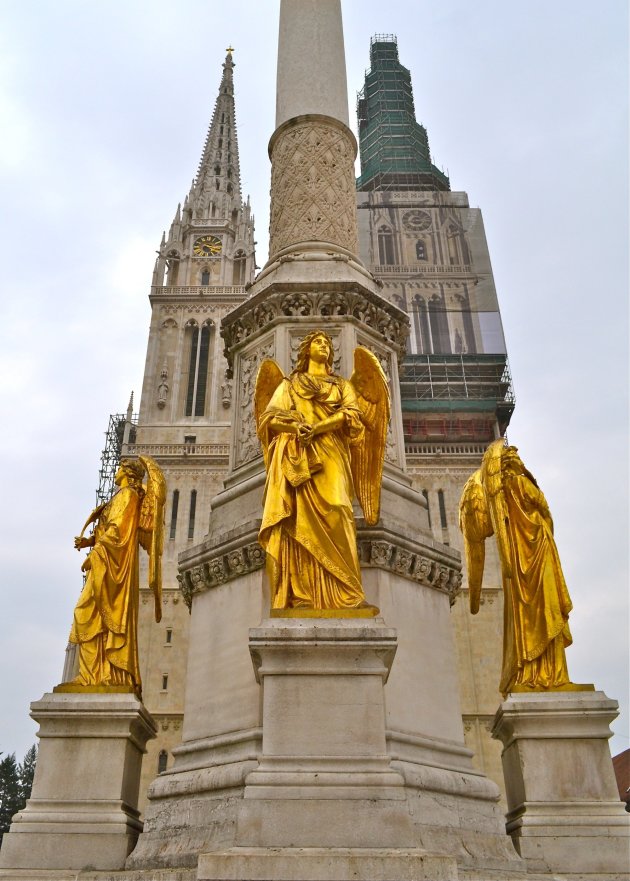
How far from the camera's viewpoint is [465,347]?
46.8 meters

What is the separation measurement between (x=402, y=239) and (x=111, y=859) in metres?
48.7

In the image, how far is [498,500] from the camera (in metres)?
7.78

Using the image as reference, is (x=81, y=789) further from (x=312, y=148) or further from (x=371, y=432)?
(x=312, y=148)

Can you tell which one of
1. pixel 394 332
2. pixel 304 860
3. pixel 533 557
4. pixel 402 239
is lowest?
pixel 304 860

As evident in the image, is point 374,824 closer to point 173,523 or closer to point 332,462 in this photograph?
point 332,462

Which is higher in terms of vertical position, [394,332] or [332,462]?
[394,332]

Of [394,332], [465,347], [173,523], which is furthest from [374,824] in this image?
[465,347]

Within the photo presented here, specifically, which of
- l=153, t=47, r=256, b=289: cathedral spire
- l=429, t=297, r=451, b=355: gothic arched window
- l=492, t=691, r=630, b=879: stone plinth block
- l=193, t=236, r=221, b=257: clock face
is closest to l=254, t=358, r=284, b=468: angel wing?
l=492, t=691, r=630, b=879: stone plinth block

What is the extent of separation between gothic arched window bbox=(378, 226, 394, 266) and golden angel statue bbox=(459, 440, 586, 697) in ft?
147

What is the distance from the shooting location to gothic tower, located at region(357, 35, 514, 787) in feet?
114

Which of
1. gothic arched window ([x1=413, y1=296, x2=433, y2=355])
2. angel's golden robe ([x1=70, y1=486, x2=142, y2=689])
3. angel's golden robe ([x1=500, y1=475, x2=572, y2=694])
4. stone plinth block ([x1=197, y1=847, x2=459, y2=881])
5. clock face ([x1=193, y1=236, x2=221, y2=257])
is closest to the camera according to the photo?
stone plinth block ([x1=197, y1=847, x2=459, y2=881])

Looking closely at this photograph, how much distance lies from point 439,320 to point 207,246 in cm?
1917

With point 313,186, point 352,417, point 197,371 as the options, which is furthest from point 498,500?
point 197,371

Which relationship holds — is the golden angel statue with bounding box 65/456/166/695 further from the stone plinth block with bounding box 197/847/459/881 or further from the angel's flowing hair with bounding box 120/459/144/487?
the stone plinth block with bounding box 197/847/459/881
